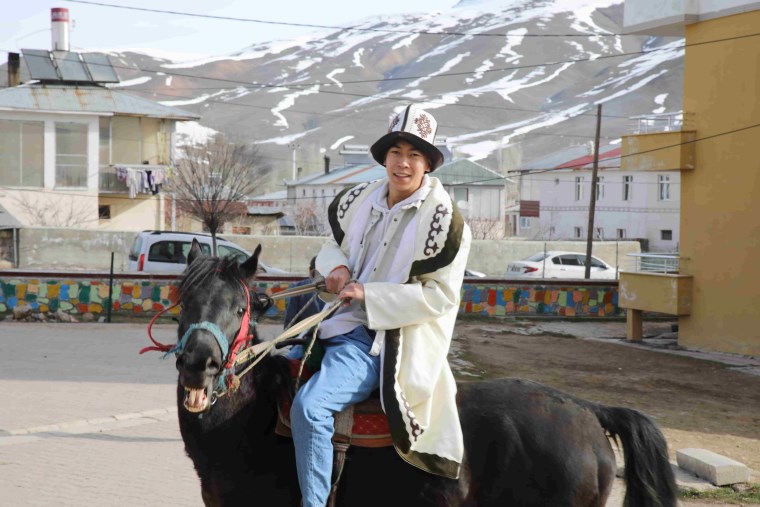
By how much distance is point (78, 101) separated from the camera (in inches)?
1966

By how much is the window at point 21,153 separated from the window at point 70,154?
0.85m

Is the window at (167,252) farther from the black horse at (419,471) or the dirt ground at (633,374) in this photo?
the black horse at (419,471)

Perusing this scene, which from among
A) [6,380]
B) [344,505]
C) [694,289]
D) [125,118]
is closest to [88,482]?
[344,505]

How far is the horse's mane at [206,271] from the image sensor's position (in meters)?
4.30

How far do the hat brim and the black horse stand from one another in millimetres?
801

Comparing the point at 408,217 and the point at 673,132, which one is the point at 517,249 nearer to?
the point at 673,132

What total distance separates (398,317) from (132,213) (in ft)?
167

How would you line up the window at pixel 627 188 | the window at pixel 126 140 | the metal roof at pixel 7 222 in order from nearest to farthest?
the metal roof at pixel 7 222 → the window at pixel 126 140 → the window at pixel 627 188

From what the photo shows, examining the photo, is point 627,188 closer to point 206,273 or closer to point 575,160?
point 575,160

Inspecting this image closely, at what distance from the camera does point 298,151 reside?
13888 cm

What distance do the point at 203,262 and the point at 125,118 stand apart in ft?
165

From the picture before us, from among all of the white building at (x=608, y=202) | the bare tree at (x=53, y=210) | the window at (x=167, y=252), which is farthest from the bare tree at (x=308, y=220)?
the window at (x=167, y=252)

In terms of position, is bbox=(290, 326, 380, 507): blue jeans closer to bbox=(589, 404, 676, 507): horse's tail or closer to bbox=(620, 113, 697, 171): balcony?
bbox=(589, 404, 676, 507): horse's tail

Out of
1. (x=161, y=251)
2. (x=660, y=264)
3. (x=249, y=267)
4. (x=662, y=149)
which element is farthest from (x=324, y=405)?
(x=660, y=264)
